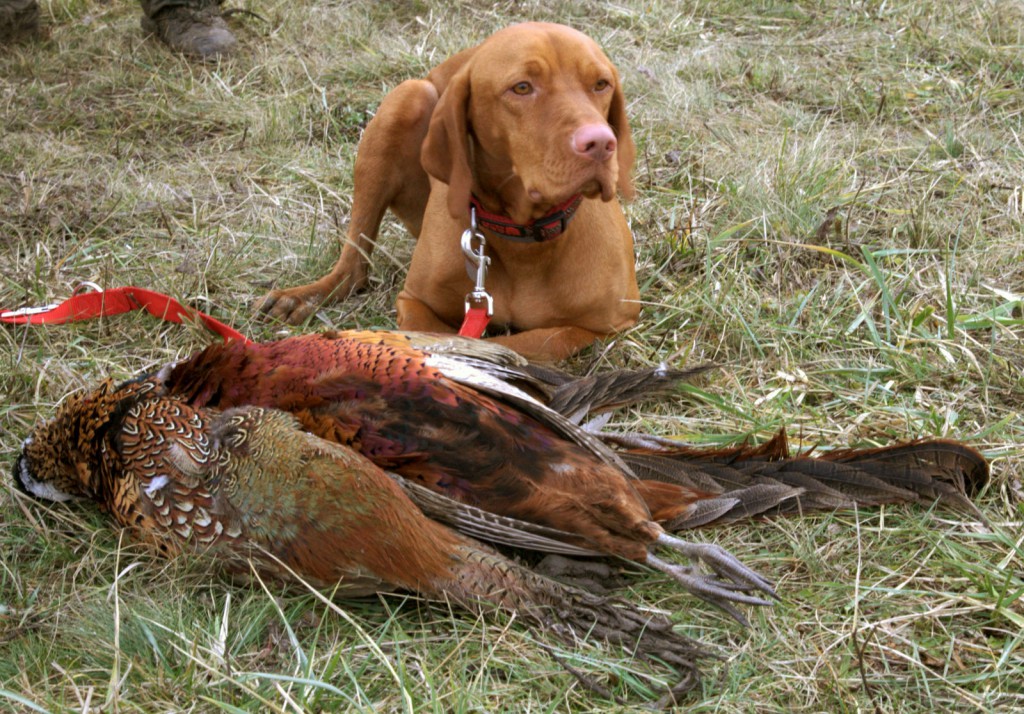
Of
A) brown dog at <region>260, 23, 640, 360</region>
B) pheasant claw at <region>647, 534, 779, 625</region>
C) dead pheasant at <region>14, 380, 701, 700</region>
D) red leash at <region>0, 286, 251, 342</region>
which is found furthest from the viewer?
red leash at <region>0, 286, 251, 342</region>

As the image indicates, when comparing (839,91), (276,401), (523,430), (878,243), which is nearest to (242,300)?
(276,401)

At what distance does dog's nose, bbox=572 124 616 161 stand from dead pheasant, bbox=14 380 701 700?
1.00 meters

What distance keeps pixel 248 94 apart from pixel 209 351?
10.3ft

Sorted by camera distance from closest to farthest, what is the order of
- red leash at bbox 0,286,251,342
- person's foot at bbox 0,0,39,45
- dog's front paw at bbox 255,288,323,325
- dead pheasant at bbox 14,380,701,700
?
dead pheasant at bbox 14,380,701,700 → red leash at bbox 0,286,251,342 → dog's front paw at bbox 255,288,323,325 → person's foot at bbox 0,0,39,45

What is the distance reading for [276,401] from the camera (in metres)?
2.11

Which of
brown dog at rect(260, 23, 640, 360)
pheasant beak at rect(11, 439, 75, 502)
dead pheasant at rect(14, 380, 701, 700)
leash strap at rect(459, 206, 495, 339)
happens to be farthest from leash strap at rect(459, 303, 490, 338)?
pheasant beak at rect(11, 439, 75, 502)

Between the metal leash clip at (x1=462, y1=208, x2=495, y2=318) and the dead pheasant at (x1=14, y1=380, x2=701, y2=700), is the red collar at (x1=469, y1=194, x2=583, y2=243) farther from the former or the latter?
the dead pheasant at (x1=14, y1=380, x2=701, y2=700)

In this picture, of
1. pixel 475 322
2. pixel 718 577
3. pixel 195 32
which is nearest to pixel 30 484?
pixel 475 322

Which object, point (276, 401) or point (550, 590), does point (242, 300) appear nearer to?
point (276, 401)

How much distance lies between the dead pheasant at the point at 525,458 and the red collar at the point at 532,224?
0.61 meters

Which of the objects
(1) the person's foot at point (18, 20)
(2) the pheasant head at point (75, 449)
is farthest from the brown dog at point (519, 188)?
(1) the person's foot at point (18, 20)

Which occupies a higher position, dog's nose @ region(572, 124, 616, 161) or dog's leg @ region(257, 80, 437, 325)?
dog's nose @ region(572, 124, 616, 161)

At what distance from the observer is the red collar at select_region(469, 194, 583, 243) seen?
2871 millimetres

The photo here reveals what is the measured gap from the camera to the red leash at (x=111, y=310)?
3.09 metres
